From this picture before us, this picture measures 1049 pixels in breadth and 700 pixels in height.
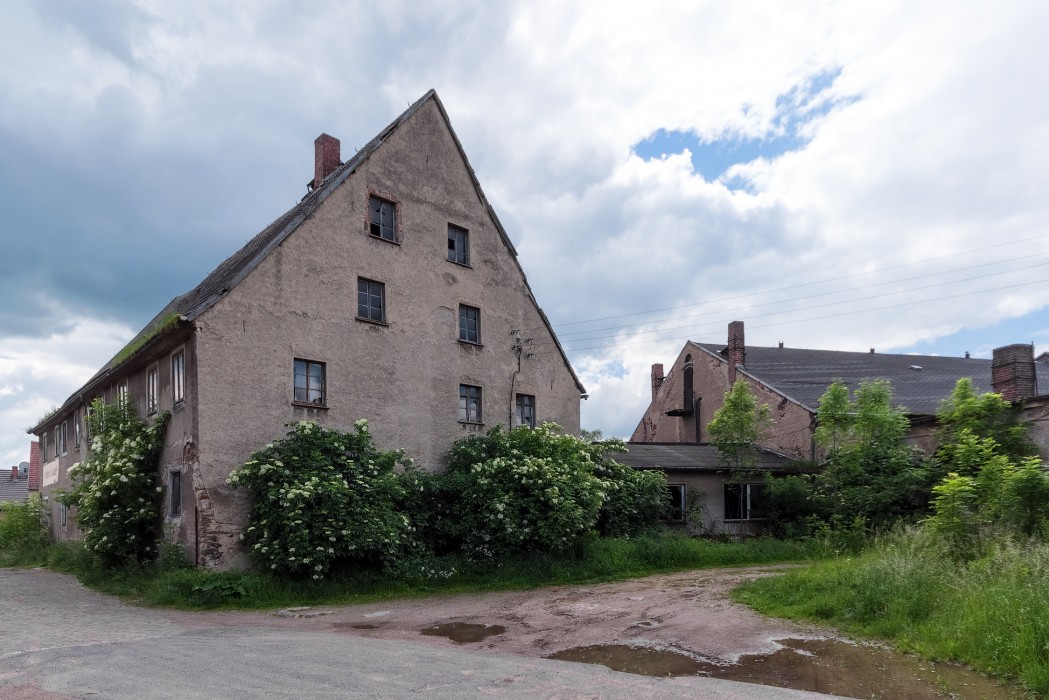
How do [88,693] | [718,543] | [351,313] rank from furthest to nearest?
[718,543] < [351,313] < [88,693]

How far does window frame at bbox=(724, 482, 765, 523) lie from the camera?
77.5 feet

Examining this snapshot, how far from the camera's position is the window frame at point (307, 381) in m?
16.5

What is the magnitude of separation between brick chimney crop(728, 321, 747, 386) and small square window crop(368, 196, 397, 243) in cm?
1732

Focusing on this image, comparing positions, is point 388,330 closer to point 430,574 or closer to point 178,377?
point 178,377

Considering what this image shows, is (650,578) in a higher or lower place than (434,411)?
lower

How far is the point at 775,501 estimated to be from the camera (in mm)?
22828

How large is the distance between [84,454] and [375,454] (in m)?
11.9

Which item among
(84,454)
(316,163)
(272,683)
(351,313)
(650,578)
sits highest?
(316,163)

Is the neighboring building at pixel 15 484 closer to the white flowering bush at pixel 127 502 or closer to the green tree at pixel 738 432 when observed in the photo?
the white flowering bush at pixel 127 502

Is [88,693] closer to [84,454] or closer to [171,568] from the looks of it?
[171,568]

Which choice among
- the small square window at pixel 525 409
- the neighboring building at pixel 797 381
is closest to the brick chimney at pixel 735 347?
the neighboring building at pixel 797 381

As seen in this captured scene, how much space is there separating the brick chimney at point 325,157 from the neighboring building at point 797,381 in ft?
59.0

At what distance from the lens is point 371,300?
60.3ft

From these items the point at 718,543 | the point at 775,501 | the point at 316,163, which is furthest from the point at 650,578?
the point at 316,163
